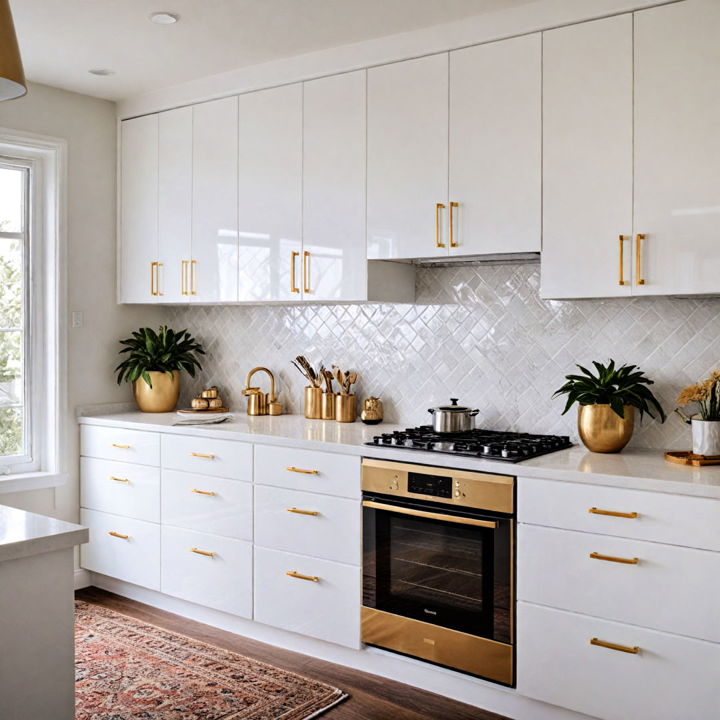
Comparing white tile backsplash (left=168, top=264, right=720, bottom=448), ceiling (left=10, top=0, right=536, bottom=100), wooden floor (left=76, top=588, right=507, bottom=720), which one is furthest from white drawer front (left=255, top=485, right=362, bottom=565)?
ceiling (left=10, top=0, right=536, bottom=100)

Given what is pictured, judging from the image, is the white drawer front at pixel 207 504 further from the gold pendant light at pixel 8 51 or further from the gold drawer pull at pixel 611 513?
the gold pendant light at pixel 8 51

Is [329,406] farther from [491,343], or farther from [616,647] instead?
[616,647]

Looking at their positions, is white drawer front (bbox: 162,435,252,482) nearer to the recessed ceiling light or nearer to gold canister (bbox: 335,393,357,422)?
gold canister (bbox: 335,393,357,422)

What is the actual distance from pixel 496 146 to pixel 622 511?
4.83ft

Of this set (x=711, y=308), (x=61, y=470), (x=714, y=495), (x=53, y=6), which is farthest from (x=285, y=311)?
(x=714, y=495)

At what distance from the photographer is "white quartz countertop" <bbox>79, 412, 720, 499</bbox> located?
2523 millimetres

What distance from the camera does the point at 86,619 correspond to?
3.88 meters

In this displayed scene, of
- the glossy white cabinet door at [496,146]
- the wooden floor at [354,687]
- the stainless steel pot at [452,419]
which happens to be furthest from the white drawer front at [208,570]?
the glossy white cabinet door at [496,146]

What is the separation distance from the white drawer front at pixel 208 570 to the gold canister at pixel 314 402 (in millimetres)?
756

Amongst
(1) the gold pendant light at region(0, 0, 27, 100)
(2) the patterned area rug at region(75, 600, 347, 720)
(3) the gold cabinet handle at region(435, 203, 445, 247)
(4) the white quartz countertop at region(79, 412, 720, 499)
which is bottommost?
(2) the patterned area rug at region(75, 600, 347, 720)

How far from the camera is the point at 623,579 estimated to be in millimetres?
2551

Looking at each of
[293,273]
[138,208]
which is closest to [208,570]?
[293,273]

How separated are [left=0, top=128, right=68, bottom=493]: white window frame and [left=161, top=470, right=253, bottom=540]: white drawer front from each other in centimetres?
77

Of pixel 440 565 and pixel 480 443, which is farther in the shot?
pixel 480 443
